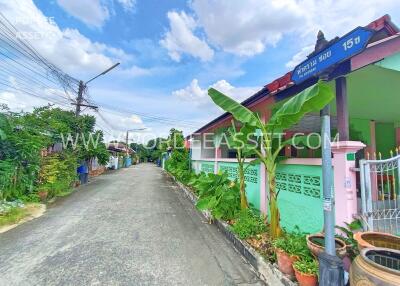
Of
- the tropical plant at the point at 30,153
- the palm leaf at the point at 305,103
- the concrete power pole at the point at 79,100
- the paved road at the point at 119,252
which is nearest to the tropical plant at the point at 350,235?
the paved road at the point at 119,252

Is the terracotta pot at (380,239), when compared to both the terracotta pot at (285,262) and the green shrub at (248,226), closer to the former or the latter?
the terracotta pot at (285,262)

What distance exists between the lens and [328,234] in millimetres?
2674

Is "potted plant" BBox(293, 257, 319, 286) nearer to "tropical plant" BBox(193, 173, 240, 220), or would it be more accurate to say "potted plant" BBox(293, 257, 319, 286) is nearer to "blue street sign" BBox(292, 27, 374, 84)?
"blue street sign" BBox(292, 27, 374, 84)

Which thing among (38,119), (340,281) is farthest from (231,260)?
(38,119)

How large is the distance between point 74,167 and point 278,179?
38.2 feet

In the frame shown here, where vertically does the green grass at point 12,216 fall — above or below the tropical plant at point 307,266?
below

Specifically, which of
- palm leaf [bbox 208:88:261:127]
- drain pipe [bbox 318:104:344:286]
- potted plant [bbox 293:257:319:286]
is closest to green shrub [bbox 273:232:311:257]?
potted plant [bbox 293:257:319:286]

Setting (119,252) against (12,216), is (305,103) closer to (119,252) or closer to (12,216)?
(119,252)

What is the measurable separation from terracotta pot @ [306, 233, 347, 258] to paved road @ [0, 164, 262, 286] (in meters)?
0.99

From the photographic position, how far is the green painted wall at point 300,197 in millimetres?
4008

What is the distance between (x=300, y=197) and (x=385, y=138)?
24.0ft

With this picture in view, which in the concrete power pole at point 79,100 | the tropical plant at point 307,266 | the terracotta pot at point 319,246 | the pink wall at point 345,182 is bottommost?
the tropical plant at point 307,266

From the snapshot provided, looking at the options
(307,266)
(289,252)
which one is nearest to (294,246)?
(289,252)

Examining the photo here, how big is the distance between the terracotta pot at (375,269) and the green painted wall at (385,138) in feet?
27.4
